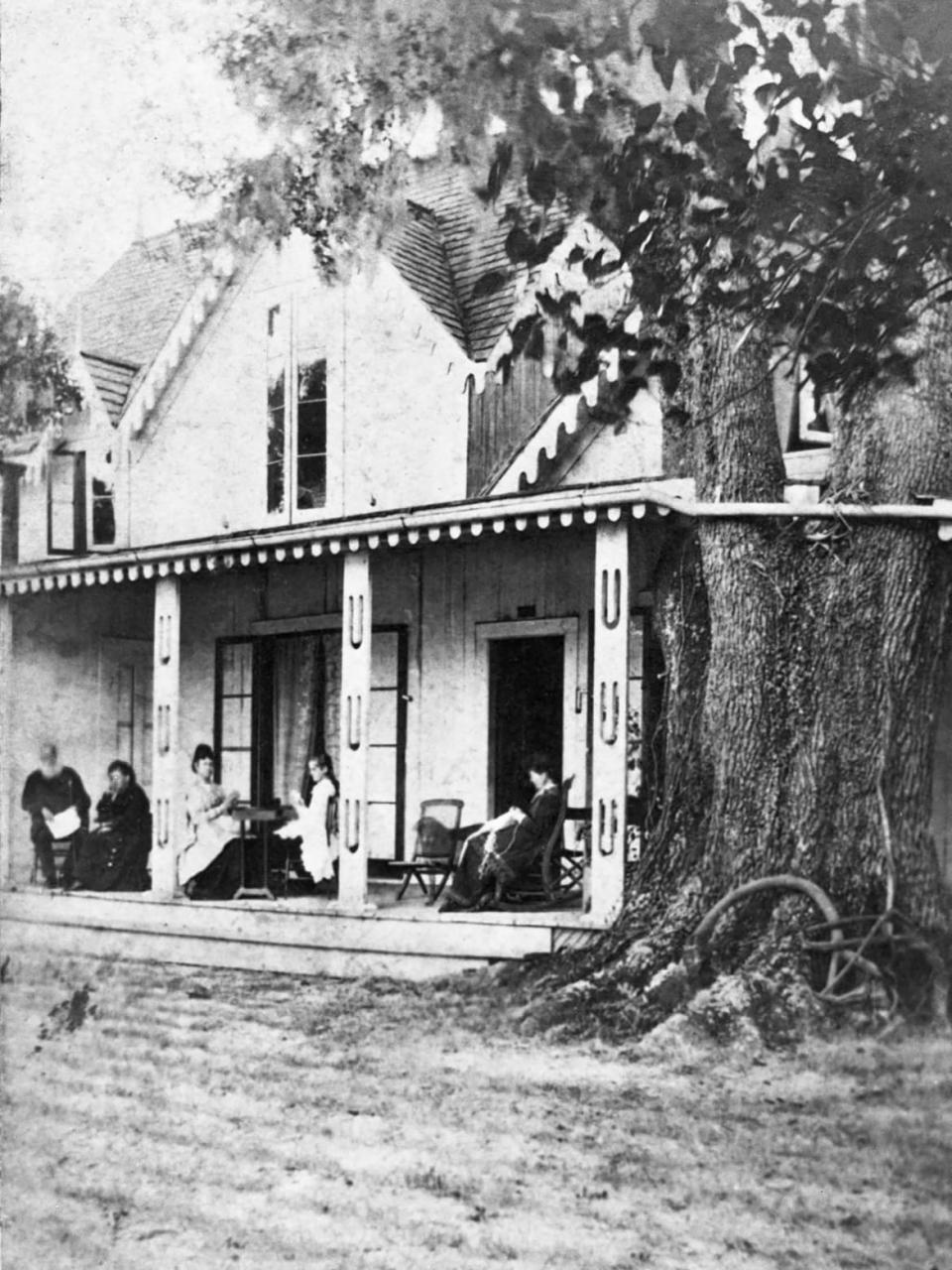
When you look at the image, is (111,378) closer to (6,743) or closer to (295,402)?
(295,402)

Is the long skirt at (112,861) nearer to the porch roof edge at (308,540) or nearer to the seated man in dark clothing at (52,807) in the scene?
the seated man in dark clothing at (52,807)

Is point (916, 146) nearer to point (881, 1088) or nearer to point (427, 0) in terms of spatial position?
point (427, 0)

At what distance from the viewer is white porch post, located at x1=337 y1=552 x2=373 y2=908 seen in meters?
4.86

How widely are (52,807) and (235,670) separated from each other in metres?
0.81

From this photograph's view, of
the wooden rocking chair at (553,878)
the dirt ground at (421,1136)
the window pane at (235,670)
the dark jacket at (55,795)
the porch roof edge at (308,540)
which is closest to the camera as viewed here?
the dirt ground at (421,1136)

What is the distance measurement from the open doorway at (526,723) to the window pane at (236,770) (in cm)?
91

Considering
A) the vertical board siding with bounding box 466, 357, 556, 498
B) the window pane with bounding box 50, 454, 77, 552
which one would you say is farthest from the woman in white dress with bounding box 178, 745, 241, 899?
the vertical board siding with bounding box 466, 357, 556, 498

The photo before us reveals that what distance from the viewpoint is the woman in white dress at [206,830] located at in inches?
193

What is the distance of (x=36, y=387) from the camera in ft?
16.7

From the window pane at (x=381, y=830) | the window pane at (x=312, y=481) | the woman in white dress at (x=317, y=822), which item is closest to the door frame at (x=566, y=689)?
the window pane at (x=381, y=830)

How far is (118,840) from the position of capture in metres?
5.03

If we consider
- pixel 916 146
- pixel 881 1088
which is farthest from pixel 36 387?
pixel 881 1088

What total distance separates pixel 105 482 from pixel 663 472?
2.03 meters

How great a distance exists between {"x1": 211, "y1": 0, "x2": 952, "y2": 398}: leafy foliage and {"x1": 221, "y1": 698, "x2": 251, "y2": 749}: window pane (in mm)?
1772
